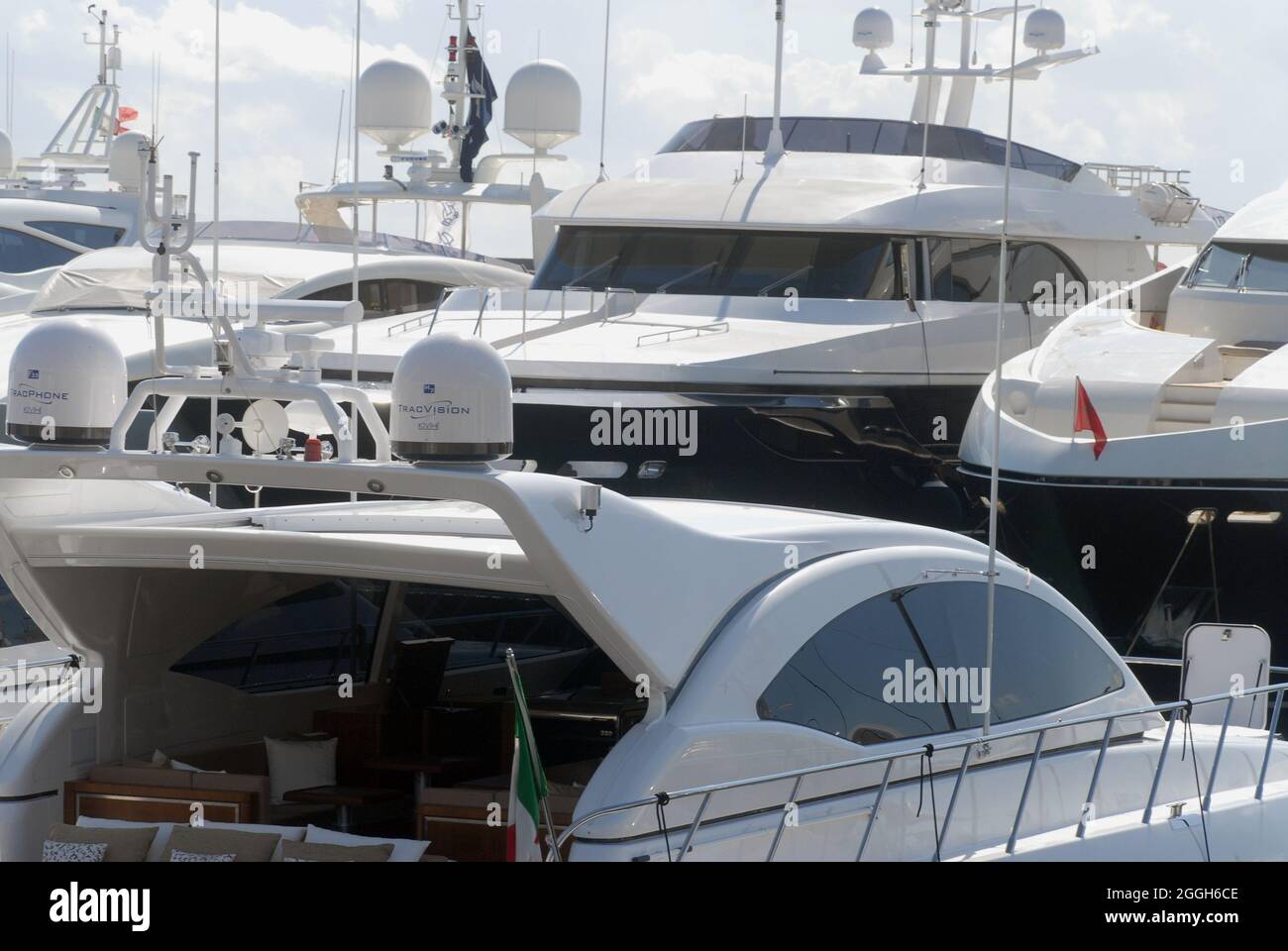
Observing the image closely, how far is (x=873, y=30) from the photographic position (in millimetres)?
18188

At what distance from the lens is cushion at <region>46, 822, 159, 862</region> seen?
4523mm

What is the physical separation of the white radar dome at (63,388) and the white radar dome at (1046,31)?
14.5 meters

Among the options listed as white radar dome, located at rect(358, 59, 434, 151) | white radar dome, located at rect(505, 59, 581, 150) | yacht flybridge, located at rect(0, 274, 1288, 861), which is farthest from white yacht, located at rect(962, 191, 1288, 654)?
white radar dome, located at rect(358, 59, 434, 151)

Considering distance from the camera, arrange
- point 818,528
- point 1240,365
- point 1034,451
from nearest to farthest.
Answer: point 818,528 → point 1034,451 → point 1240,365

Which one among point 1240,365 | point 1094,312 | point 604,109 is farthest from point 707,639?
point 604,109

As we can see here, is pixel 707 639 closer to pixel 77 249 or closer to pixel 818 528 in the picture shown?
pixel 818 528

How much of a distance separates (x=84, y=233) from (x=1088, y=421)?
16033mm

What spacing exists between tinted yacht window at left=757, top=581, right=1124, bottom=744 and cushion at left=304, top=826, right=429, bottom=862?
1.00m

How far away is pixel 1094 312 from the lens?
1179 cm

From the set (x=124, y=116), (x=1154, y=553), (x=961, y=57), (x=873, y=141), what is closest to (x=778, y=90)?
(x=873, y=141)

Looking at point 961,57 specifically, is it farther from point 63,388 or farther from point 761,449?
point 63,388

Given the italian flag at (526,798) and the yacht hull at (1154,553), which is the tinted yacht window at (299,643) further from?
the yacht hull at (1154,553)
